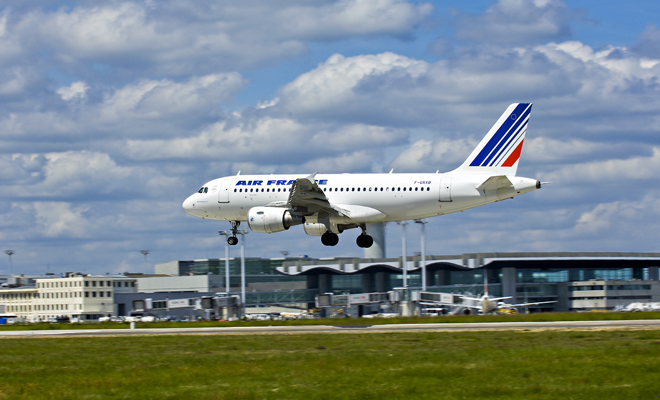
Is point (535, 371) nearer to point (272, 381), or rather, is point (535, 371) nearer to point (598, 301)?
point (272, 381)

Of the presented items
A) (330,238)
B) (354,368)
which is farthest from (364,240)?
(354,368)

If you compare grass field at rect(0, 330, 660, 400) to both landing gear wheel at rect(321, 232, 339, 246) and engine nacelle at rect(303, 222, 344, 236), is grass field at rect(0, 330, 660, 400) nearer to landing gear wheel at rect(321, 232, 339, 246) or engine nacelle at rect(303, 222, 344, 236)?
landing gear wheel at rect(321, 232, 339, 246)

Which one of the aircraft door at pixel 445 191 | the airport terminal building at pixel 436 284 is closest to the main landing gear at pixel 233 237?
the aircraft door at pixel 445 191

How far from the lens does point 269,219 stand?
45469 mm

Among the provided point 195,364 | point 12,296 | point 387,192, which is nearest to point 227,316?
point 387,192

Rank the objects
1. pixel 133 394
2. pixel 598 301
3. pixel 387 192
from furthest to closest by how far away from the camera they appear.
A: pixel 598 301
pixel 387 192
pixel 133 394

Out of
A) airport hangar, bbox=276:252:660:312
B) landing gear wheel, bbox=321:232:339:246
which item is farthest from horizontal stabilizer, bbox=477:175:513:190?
airport hangar, bbox=276:252:660:312

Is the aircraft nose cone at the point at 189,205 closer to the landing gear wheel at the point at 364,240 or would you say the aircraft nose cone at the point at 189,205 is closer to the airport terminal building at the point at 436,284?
the landing gear wheel at the point at 364,240

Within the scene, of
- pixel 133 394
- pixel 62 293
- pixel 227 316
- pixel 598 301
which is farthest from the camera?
pixel 62 293

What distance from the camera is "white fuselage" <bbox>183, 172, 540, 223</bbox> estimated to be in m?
44.8

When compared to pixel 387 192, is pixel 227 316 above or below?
below

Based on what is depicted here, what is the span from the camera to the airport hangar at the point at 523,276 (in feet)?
380

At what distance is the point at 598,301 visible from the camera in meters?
114

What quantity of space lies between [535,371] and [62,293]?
116298 millimetres
